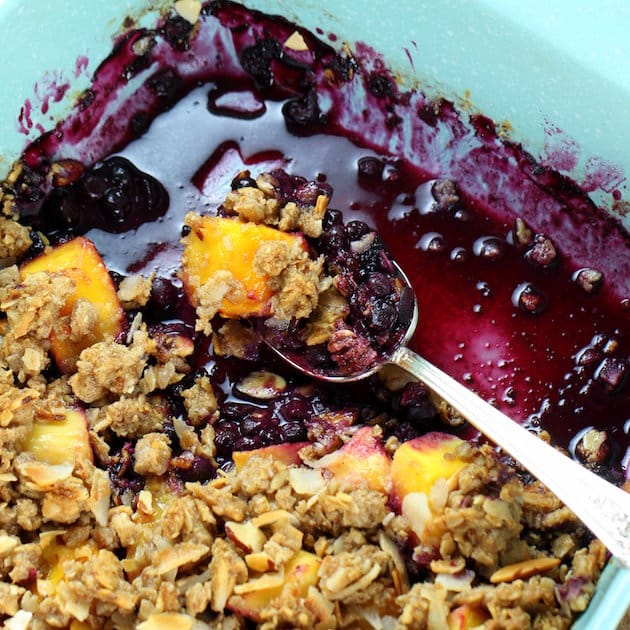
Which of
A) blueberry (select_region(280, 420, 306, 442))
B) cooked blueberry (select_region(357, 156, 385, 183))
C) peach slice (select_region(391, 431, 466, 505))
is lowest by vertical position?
blueberry (select_region(280, 420, 306, 442))

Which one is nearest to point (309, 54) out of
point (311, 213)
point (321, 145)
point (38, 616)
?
point (321, 145)

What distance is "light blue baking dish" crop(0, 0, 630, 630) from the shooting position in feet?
4.84

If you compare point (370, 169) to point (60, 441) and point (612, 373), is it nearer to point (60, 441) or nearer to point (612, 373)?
point (612, 373)

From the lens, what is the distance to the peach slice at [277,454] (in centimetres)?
161

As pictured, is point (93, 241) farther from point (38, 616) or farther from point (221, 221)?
point (38, 616)

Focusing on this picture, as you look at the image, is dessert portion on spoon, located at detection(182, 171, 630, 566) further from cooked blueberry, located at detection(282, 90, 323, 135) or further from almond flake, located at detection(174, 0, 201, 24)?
almond flake, located at detection(174, 0, 201, 24)

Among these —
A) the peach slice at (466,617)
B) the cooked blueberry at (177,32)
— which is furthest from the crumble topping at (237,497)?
the cooked blueberry at (177,32)

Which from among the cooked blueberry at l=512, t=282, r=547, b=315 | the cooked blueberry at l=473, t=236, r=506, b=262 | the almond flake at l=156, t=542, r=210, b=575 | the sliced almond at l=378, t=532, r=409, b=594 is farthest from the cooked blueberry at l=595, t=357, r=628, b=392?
the almond flake at l=156, t=542, r=210, b=575

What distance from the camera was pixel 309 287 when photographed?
1571mm

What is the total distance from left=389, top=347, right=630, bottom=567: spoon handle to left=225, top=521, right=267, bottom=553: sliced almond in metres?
0.42

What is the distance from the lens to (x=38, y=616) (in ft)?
4.58

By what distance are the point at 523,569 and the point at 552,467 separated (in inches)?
6.8

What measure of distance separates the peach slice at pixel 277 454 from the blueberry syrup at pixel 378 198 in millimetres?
78

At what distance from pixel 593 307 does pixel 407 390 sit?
44 cm
